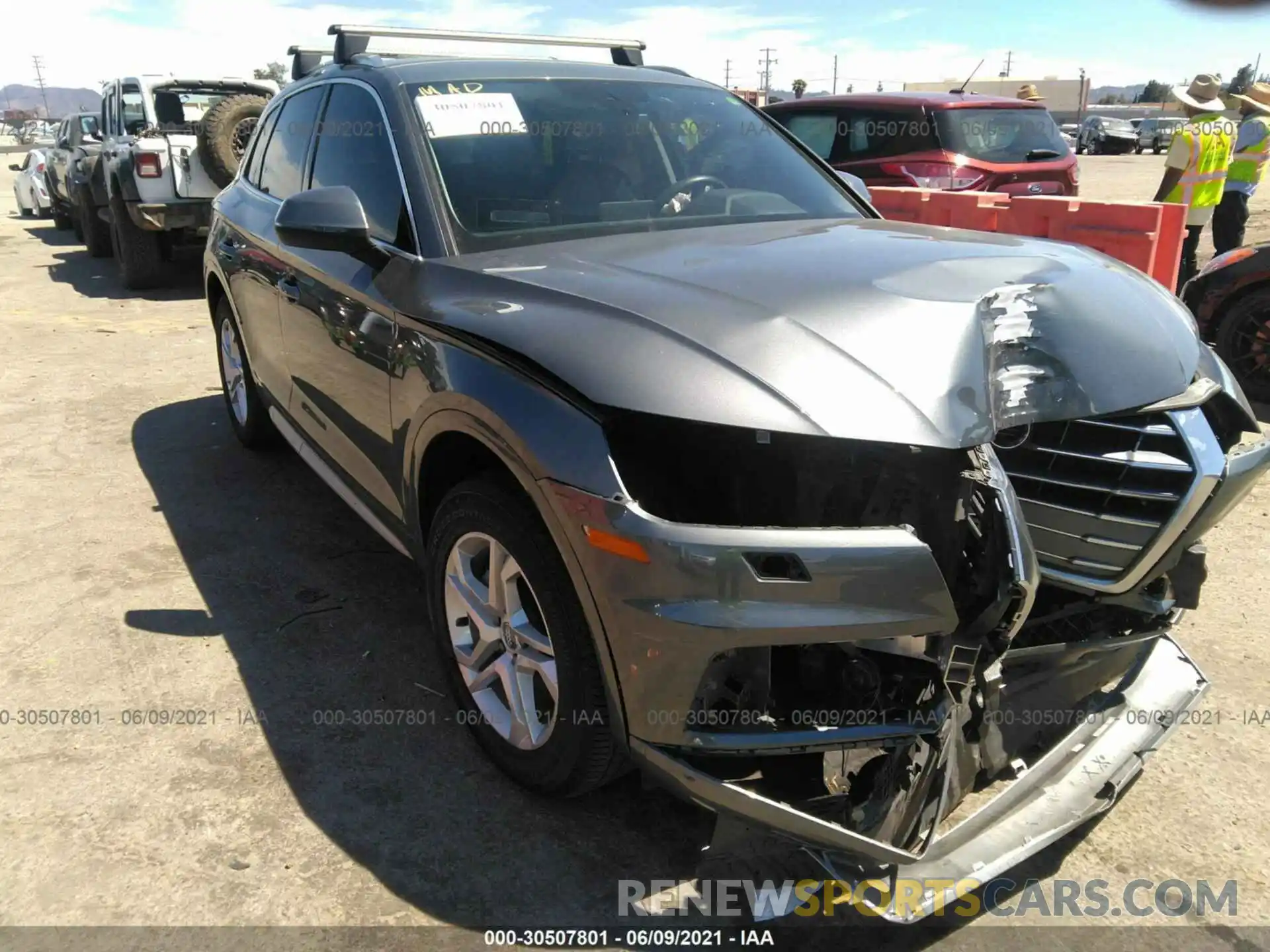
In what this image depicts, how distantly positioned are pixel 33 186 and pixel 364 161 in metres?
17.7

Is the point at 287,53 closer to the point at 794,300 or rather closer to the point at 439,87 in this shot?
the point at 439,87

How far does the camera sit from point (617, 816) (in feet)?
8.35

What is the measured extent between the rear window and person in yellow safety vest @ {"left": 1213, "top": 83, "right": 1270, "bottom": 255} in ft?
8.20

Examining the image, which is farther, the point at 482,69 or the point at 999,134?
the point at 999,134

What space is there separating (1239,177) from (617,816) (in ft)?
27.7

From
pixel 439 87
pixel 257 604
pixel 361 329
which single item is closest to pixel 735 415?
pixel 361 329

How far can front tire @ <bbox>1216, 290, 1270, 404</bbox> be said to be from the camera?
5.81 m

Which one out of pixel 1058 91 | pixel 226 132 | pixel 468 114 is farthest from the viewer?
pixel 1058 91

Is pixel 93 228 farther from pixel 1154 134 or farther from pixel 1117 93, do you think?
pixel 1117 93

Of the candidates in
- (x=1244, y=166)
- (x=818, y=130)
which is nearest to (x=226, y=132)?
(x=818, y=130)

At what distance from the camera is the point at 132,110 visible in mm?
10750

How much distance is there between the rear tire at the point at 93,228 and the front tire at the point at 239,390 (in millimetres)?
8257

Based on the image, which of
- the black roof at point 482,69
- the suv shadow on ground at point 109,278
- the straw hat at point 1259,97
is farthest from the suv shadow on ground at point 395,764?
the straw hat at point 1259,97

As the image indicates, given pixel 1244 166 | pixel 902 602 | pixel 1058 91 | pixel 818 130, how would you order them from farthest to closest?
pixel 1058 91
pixel 818 130
pixel 1244 166
pixel 902 602
